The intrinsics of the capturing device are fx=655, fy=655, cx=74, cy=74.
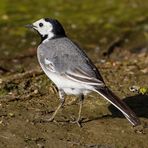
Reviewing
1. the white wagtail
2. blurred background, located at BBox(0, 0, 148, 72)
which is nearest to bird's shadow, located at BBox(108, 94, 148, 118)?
the white wagtail

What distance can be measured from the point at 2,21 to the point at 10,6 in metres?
1.31

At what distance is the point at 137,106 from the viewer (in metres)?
8.52

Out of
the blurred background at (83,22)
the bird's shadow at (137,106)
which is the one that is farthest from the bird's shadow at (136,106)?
the blurred background at (83,22)

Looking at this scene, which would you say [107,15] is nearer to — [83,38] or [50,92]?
[83,38]

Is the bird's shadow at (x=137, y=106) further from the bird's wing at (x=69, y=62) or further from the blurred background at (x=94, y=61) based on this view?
the bird's wing at (x=69, y=62)

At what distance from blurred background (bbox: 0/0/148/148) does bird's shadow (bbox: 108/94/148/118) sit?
0.04 ft

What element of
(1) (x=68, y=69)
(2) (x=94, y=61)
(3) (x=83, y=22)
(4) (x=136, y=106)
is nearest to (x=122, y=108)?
(1) (x=68, y=69)

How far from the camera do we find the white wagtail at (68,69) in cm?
728

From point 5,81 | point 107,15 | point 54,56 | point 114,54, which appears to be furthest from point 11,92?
point 107,15

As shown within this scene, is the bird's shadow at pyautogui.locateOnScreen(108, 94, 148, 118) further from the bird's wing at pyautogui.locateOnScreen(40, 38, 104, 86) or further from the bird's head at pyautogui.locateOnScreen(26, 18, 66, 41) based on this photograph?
the bird's head at pyautogui.locateOnScreen(26, 18, 66, 41)

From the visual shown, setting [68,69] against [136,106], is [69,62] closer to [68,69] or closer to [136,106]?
[68,69]

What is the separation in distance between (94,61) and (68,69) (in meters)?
3.74

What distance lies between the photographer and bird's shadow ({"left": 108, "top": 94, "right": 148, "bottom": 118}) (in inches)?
322

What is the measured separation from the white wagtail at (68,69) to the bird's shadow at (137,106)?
583 mm
